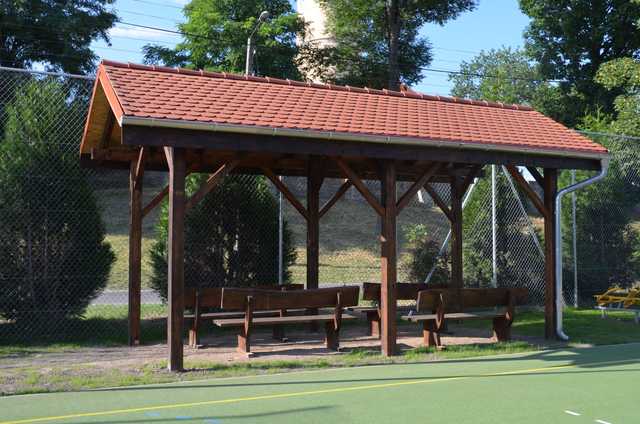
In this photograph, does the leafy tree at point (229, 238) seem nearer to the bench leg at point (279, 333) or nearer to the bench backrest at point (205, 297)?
the bench leg at point (279, 333)

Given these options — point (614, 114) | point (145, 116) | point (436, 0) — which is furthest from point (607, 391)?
point (436, 0)

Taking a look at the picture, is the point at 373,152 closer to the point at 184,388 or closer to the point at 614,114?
the point at 184,388

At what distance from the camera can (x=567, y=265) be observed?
16.4 meters

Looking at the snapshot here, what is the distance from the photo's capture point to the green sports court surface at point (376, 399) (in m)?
6.11

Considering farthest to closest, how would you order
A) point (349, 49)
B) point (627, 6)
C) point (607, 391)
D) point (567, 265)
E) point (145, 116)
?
1. point (349, 49)
2. point (627, 6)
3. point (567, 265)
4. point (145, 116)
5. point (607, 391)

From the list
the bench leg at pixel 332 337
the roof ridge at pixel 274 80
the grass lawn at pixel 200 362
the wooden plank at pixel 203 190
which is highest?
the roof ridge at pixel 274 80

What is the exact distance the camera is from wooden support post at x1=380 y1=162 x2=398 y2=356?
9547mm

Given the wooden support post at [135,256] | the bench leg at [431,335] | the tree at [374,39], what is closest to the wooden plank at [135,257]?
the wooden support post at [135,256]

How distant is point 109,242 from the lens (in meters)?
13.8

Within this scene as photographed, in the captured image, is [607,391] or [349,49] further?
[349,49]

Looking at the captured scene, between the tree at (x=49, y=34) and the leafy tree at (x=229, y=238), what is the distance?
2153cm

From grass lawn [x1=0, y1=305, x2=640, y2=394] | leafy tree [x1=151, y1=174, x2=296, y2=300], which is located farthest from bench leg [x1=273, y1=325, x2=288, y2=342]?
leafy tree [x1=151, y1=174, x2=296, y2=300]

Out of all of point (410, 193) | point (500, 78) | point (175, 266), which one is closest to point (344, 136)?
point (410, 193)

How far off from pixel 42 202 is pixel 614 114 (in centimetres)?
2721
